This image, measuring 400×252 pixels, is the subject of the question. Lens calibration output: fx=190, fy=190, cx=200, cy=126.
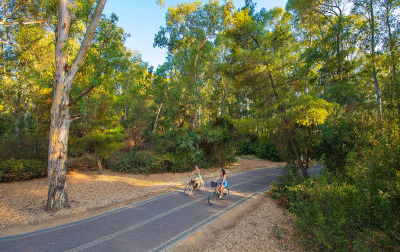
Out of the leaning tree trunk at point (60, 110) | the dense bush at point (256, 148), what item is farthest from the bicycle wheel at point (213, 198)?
the dense bush at point (256, 148)

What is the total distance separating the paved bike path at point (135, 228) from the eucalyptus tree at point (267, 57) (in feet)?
21.0

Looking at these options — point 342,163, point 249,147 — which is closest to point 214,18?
point 342,163

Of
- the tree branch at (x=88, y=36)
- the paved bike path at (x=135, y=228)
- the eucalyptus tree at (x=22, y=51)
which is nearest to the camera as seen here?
the paved bike path at (x=135, y=228)

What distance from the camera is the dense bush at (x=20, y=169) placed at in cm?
1137

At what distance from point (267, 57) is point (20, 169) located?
16.1m

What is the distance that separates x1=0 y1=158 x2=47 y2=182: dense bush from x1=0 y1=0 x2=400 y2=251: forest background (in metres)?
0.06

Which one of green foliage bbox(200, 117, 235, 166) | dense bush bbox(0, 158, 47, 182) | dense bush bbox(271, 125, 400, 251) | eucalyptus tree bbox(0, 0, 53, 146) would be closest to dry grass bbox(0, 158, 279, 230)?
dense bush bbox(0, 158, 47, 182)

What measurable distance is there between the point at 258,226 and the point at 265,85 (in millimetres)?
7893

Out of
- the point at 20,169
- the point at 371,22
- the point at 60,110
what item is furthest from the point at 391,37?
the point at 20,169

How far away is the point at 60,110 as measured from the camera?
7863mm

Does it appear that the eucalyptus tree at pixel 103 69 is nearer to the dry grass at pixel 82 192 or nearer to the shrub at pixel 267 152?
the dry grass at pixel 82 192

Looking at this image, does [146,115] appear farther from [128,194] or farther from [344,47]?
[344,47]

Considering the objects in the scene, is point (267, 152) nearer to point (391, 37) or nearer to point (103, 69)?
point (391, 37)

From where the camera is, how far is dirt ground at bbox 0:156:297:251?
6062 millimetres
